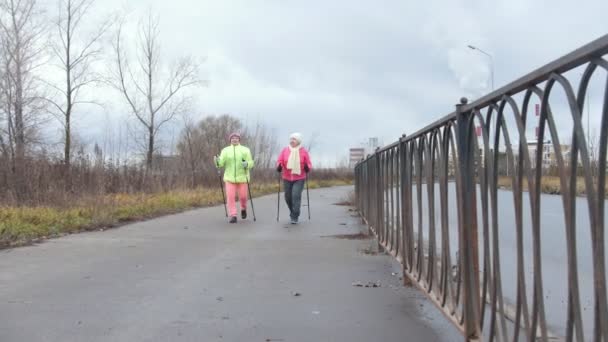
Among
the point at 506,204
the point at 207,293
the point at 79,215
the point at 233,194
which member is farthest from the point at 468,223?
the point at 79,215

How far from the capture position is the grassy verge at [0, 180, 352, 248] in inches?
356

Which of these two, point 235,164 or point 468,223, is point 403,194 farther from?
point 235,164

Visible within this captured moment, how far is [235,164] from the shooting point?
1213 centimetres

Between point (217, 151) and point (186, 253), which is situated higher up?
point (217, 151)

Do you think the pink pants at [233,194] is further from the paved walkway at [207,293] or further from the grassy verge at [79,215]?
the paved walkway at [207,293]

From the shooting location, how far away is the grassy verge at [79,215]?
9.03 m

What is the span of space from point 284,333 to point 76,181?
36.5ft

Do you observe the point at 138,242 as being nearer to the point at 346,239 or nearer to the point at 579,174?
the point at 346,239

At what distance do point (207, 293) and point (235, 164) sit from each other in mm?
6963

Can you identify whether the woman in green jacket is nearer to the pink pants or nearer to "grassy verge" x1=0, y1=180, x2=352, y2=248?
the pink pants

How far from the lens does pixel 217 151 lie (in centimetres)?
2972

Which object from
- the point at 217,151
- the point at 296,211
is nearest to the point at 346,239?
the point at 296,211

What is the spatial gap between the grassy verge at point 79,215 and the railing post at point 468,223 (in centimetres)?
678

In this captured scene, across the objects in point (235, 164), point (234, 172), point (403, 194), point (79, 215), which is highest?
point (235, 164)
